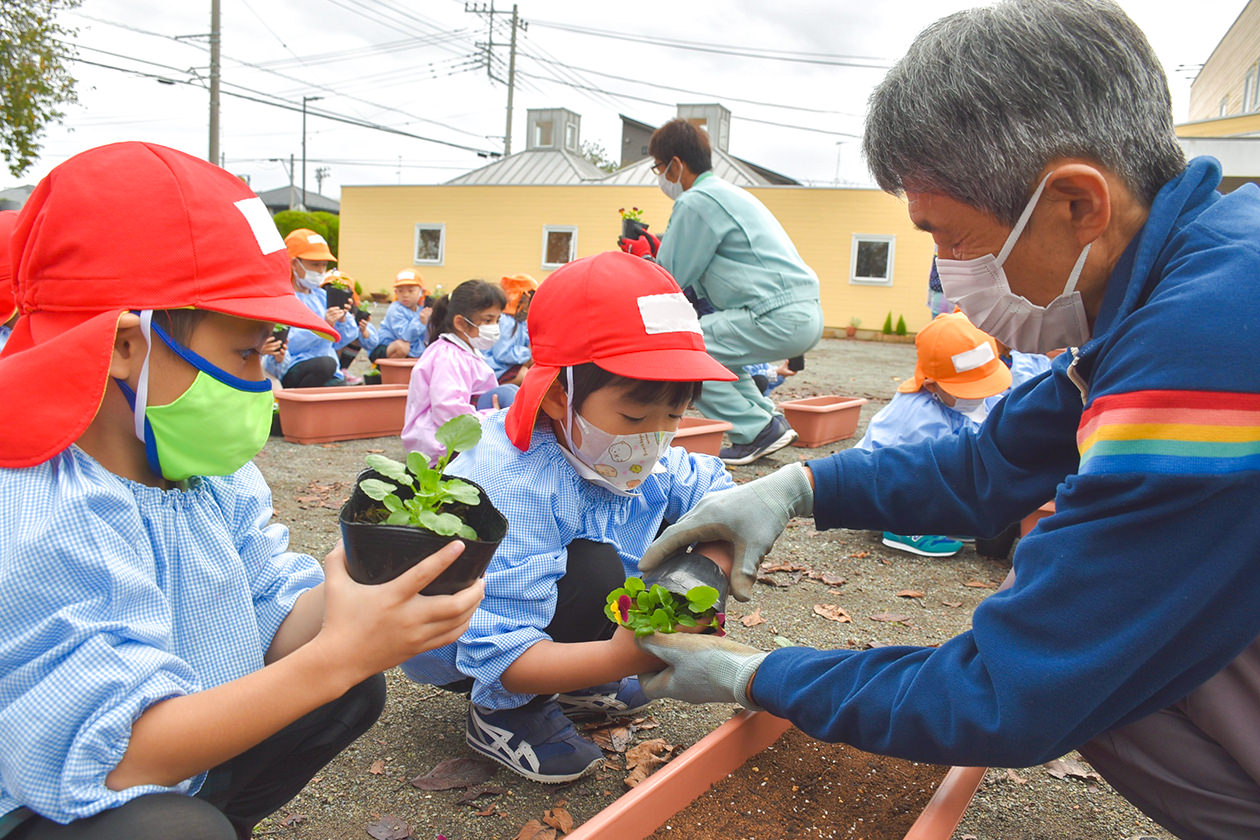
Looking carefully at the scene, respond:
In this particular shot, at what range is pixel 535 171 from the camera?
2800cm

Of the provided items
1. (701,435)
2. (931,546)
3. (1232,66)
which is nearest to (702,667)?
(931,546)

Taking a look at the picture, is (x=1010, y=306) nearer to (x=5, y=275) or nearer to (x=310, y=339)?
(x=5, y=275)

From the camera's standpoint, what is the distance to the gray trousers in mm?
1437

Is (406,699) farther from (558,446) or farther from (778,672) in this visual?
(778,672)

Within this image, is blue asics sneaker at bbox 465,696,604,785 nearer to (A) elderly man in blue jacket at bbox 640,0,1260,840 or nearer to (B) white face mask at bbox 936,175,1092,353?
(A) elderly man in blue jacket at bbox 640,0,1260,840

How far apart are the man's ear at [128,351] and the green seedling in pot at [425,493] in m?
0.40

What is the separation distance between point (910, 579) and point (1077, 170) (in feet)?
8.96

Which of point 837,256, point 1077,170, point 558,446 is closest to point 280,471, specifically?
point 558,446

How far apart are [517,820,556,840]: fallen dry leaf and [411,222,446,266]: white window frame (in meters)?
24.2

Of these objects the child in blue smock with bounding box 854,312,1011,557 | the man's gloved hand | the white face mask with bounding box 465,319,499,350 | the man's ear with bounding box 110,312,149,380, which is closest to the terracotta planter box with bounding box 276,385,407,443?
the white face mask with bounding box 465,319,499,350

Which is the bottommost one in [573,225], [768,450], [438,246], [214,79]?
[768,450]

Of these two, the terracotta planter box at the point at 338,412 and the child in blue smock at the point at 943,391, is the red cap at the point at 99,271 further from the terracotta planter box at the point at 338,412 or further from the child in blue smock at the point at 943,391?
the terracotta planter box at the point at 338,412

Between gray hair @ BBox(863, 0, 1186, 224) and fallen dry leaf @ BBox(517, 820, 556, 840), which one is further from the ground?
gray hair @ BBox(863, 0, 1186, 224)

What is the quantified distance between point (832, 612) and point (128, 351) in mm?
2719
